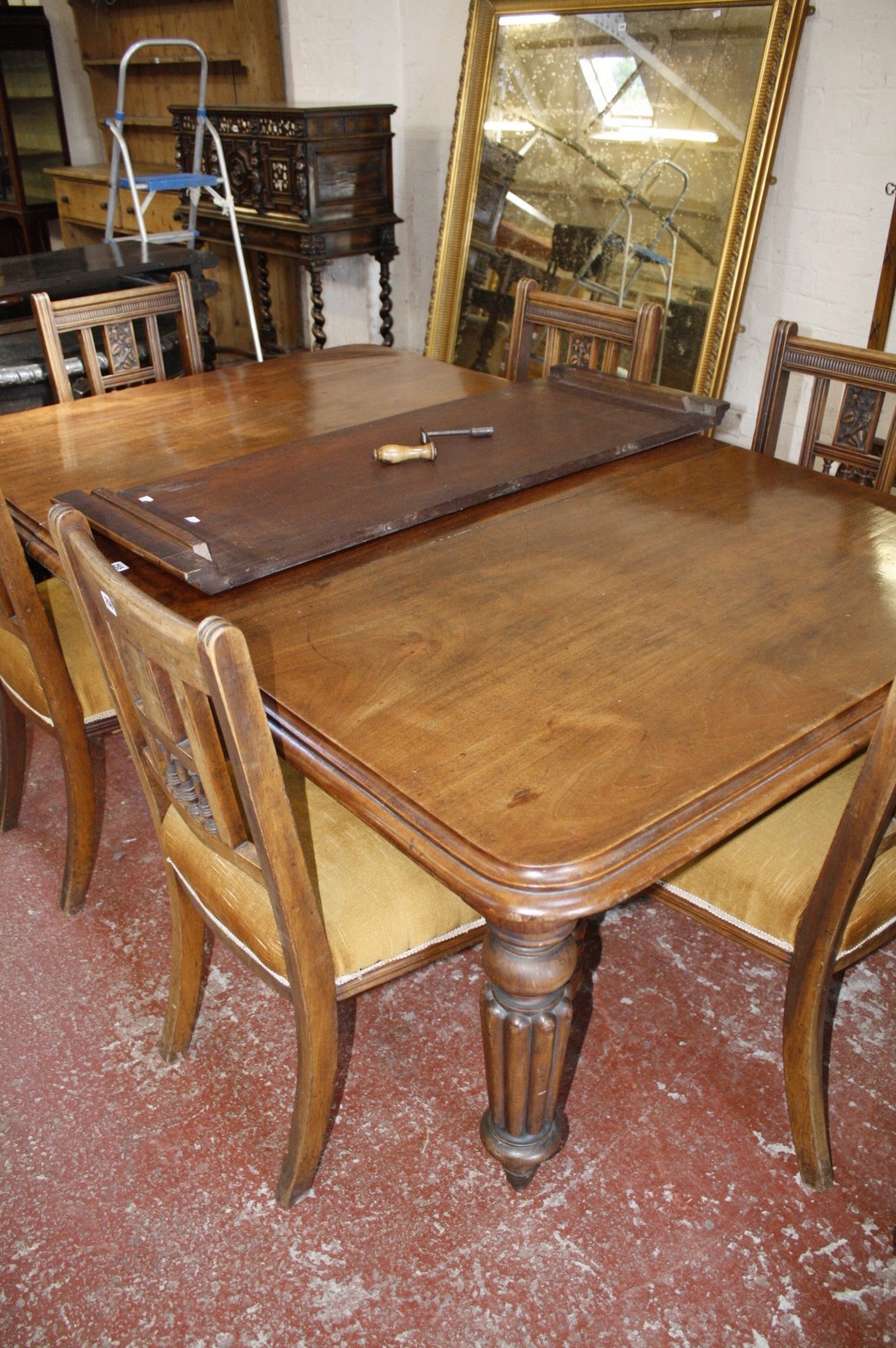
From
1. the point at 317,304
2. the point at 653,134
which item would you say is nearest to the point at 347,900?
the point at 653,134

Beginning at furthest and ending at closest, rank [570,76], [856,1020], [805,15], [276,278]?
1. [276,278]
2. [570,76]
3. [805,15]
4. [856,1020]

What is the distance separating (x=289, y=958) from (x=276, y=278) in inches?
163

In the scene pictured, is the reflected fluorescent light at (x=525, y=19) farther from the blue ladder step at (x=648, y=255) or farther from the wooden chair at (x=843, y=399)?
the wooden chair at (x=843, y=399)

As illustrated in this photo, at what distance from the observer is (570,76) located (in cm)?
315

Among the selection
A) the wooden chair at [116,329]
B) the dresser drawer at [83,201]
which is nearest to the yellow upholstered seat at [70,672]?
the wooden chair at [116,329]

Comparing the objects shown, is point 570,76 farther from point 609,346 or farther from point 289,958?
point 289,958

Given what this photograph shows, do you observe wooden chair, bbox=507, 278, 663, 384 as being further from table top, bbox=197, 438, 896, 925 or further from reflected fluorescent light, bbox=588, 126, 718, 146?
reflected fluorescent light, bbox=588, 126, 718, 146

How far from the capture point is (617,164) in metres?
3.10

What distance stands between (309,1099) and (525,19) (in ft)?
10.9

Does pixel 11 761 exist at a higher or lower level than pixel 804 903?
lower

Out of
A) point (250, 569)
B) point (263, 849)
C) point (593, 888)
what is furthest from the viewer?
point (250, 569)

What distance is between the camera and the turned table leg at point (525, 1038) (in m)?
1.03

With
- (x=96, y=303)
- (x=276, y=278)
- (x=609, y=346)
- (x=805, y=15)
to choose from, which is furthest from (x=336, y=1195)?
(x=276, y=278)

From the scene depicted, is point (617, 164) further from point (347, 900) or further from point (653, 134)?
point (347, 900)
